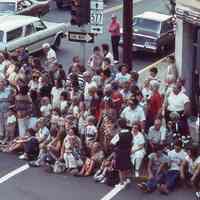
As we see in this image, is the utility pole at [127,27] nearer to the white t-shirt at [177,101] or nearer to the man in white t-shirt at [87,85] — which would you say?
the man in white t-shirt at [87,85]

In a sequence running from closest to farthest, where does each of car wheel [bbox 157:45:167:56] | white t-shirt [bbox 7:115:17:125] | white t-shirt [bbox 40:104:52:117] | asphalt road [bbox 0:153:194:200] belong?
asphalt road [bbox 0:153:194:200] < white t-shirt [bbox 40:104:52:117] < white t-shirt [bbox 7:115:17:125] < car wheel [bbox 157:45:167:56]

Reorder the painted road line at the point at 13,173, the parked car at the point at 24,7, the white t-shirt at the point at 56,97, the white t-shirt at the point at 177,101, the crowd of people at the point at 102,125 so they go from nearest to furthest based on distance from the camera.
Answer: the crowd of people at the point at 102,125 < the painted road line at the point at 13,173 < the white t-shirt at the point at 177,101 < the white t-shirt at the point at 56,97 < the parked car at the point at 24,7

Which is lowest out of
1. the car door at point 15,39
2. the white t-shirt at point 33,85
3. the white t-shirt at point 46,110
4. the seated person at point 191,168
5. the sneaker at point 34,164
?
the sneaker at point 34,164

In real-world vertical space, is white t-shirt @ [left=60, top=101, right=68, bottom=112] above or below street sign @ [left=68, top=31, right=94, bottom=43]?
below

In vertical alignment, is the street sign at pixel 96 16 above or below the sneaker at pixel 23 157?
above

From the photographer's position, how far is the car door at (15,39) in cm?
2511

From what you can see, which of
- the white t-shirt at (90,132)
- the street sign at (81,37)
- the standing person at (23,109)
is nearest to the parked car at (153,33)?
the street sign at (81,37)

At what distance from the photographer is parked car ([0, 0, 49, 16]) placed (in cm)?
2931

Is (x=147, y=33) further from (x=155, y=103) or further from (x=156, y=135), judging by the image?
(x=156, y=135)

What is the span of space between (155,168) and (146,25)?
36.7ft

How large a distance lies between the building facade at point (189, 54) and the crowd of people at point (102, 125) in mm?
441

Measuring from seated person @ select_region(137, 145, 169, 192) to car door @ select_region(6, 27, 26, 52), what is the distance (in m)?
9.75

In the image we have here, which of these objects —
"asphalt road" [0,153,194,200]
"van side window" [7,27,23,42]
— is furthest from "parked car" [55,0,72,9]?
"asphalt road" [0,153,194,200]

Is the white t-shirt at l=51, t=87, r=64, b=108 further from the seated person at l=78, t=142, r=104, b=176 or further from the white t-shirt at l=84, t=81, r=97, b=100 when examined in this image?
the seated person at l=78, t=142, r=104, b=176
